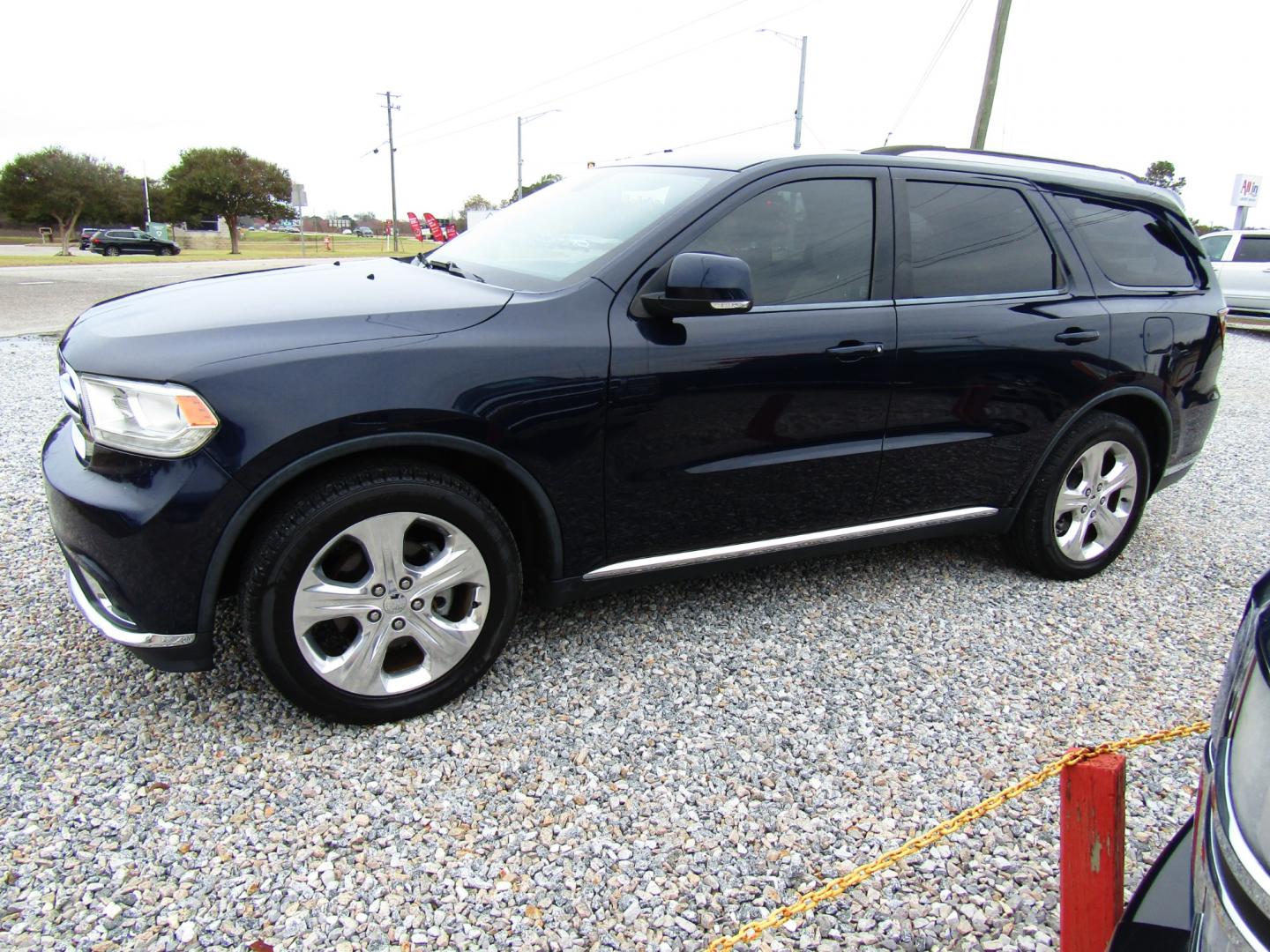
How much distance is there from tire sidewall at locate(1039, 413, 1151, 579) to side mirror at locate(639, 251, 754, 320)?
70.8 inches

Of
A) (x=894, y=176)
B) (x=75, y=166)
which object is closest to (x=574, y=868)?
(x=894, y=176)

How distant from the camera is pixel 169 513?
224 centimetres

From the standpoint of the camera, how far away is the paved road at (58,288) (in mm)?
11023

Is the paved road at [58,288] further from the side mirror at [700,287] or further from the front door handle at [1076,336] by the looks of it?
the front door handle at [1076,336]

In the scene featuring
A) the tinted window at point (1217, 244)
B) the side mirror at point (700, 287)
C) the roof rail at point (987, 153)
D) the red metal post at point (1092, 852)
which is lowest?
the red metal post at point (1092, 852)

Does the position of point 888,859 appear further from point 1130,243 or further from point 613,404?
point 1130,243

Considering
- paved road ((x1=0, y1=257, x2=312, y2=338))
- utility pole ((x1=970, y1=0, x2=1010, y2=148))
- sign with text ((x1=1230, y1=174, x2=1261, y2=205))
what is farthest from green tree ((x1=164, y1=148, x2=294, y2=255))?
sign with text ((x1=1230, y1=174, x2=1261, y2=205))

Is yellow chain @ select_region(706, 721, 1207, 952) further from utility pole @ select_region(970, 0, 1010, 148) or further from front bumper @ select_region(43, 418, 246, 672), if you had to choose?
utility pole @ select_region(970, 0, 1010, 148)

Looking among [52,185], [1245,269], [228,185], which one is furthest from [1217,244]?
[52,185]

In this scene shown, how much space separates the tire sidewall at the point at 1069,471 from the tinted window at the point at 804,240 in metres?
1.26

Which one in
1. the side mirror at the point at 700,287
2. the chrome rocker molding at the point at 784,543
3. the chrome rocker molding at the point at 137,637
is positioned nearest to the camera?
the chrome rocker molding at the point at 137,637

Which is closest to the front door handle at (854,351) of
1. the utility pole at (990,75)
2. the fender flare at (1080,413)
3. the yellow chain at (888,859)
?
the fender flare at (1080,413)

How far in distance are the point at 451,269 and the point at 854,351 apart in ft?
5.06

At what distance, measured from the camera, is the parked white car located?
14.5 meters
